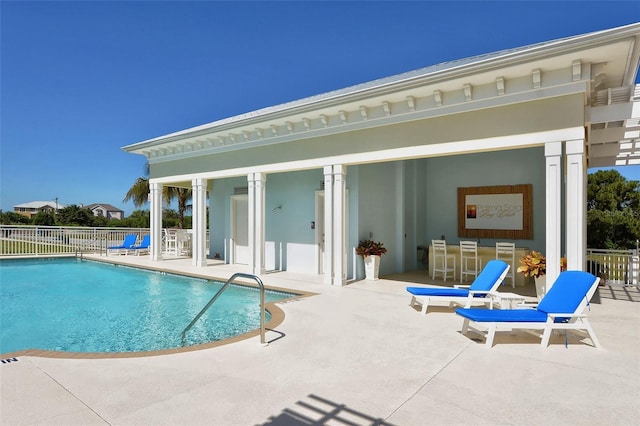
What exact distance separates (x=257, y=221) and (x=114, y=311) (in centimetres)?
425

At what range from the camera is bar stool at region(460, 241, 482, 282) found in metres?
8.98

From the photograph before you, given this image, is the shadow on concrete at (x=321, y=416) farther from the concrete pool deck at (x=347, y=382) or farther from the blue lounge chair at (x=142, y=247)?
the blue lounge chair at (x=142, y=247)

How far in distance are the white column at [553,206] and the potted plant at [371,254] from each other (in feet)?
13.3

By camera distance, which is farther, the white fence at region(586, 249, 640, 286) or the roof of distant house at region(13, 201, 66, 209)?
the roof of distant house at region(13, 201, 66, 209)

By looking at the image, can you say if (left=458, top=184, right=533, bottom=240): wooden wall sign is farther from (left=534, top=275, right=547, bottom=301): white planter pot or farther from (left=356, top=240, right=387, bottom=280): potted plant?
(left=534, top=275, right=547, bottom=301): white planter pot

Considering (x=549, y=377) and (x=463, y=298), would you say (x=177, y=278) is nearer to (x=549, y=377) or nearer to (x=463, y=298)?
(x=463, y=298)

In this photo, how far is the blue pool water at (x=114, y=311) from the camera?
5066mm

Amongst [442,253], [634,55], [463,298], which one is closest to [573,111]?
[634,55]

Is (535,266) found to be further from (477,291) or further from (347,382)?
(347,382)

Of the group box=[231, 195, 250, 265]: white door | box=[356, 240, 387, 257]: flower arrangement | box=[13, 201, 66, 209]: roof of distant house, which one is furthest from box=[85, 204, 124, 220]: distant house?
box=[356, 240, 387, 257]: flower arrangement

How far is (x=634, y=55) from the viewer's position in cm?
508

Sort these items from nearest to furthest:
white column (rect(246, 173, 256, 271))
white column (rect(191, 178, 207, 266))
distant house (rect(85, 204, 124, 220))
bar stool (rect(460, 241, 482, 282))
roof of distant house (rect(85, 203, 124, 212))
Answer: bar stool (rect(460, 241, 482, 282)) → white column (rect(246, 173, 256, 271)) → white column (rect(191, 178, 207, 266)) → distant house (rect(85, 204, 124, 220)) → roof of distant house (rect(85, 203, 124, 212))

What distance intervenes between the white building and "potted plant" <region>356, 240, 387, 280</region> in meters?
0.26

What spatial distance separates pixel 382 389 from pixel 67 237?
17572mm
